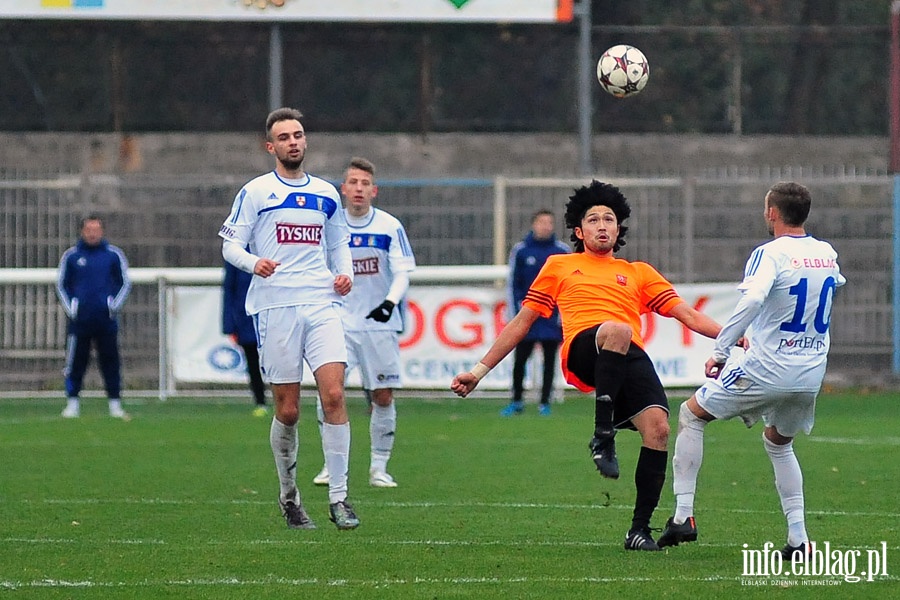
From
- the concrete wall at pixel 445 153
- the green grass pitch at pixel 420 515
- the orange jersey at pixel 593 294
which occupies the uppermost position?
the concrete wall at pixel 445 153

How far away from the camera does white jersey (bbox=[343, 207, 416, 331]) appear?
1169 cm

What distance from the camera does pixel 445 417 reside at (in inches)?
698

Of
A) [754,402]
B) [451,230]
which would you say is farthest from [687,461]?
[451,230]

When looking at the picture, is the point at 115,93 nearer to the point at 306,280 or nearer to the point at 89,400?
the point at 89,400

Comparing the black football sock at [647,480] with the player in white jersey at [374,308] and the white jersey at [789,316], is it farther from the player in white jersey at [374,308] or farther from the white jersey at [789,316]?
the player in white jersey at [374,308]

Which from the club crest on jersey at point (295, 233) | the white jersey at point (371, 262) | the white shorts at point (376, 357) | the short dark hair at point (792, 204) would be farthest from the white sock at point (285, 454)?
the short dark hair at point (792, 204)

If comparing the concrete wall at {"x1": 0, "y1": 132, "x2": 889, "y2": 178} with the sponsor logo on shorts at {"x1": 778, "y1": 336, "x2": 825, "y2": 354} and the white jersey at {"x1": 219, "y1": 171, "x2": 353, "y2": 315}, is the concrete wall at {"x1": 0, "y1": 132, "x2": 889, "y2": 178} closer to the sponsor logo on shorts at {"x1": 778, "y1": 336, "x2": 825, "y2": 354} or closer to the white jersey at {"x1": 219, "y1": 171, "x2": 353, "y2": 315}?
the white jersey at {"x1": 219, "y1": 171, "x2": 353, "y2": 315}

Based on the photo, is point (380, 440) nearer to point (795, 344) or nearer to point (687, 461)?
point (687, 461)

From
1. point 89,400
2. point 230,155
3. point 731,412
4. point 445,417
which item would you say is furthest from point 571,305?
point 230,155

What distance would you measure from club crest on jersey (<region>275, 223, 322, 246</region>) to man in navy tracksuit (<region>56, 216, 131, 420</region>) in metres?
8.88

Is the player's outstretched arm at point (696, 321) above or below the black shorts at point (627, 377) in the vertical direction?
above

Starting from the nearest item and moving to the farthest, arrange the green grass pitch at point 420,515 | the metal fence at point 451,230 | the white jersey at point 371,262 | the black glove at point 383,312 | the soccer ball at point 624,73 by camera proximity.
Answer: the green grass pitch at point 420,515 < the soccer ball at point 624,73 < the black glove at point 383,312 < the white jersey at point 371,262 < the metal fence at point 451,230

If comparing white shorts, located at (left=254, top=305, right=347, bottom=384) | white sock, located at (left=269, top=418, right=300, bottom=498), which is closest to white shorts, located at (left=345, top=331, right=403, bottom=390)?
white sock, located at (left=269, top=418, right=300, bottom=498)

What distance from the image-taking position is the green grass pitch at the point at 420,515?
7094 mm
